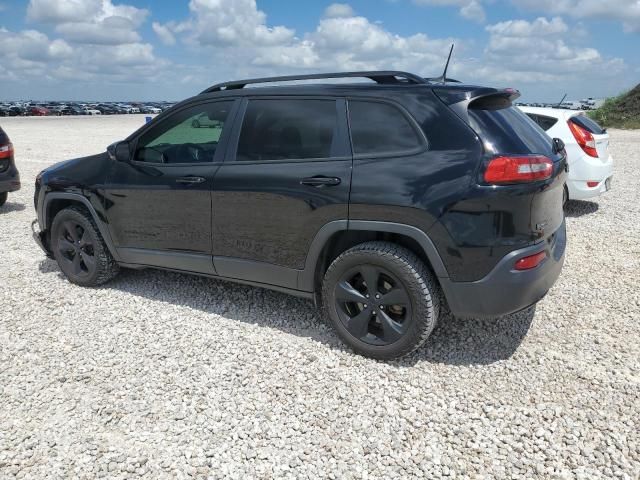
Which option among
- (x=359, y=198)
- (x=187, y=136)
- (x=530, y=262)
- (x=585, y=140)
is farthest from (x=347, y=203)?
(x=585, y=140)

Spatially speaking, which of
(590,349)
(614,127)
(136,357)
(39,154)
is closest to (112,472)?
(136,357)

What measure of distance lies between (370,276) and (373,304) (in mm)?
190

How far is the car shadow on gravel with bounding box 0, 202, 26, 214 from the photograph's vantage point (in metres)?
8.46

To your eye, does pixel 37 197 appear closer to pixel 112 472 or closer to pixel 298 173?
pixel 298 173

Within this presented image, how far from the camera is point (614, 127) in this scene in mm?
26594

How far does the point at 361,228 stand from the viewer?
10.9ft

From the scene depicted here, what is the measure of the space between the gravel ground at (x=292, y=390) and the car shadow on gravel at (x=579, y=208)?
300 centimetres

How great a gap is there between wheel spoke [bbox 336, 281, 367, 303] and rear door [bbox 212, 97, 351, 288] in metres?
0.34

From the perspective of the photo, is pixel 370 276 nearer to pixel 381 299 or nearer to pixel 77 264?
pixel 381 299

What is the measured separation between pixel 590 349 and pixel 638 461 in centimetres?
116

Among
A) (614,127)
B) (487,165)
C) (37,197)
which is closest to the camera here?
(487,165)

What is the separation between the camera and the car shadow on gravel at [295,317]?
362cm

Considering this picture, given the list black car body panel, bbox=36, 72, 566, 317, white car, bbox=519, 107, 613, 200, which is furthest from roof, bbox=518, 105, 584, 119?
black car body panel, bbox=36, 72, 566, 317

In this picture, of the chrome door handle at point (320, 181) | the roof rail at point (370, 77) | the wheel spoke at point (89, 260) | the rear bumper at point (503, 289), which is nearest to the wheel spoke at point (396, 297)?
the rear bumper at point (503, 289)
